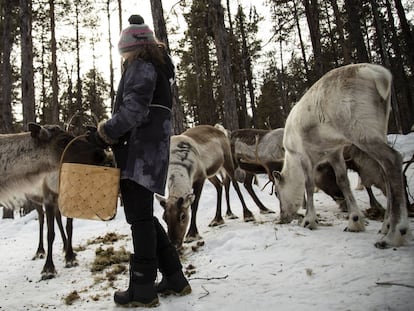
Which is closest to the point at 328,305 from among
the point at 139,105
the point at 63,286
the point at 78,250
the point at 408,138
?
the point at 139,105

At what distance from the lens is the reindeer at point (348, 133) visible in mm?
2887

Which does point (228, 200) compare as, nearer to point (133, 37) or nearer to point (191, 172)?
point (191, 172)

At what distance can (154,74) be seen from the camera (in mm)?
2436

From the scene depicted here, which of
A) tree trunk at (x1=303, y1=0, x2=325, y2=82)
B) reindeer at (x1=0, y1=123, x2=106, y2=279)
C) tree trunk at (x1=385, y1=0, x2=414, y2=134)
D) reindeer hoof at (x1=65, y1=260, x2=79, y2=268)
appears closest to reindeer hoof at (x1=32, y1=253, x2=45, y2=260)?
reindeer hoof at (x1=65, y1=260, x2=79, y2=268)

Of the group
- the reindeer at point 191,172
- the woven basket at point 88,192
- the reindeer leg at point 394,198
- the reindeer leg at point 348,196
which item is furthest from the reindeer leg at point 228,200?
the woven basket at point 88,192

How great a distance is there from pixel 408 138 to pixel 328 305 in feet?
41.4

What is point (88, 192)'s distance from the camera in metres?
2.43

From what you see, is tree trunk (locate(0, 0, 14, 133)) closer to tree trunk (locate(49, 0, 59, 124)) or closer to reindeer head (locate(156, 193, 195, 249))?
tree trunk (locate(49, 0, 59, 124))

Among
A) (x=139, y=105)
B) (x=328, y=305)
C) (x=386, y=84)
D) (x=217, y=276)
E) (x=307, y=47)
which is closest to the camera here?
(x=328, y=305)

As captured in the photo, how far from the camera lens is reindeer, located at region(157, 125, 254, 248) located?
3773mm

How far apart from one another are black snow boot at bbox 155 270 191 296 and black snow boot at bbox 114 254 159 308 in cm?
17

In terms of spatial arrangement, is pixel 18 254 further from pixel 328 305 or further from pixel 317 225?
pixel 328 305

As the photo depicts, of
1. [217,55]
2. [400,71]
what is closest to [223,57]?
[217,55]

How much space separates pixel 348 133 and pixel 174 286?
215 cm
